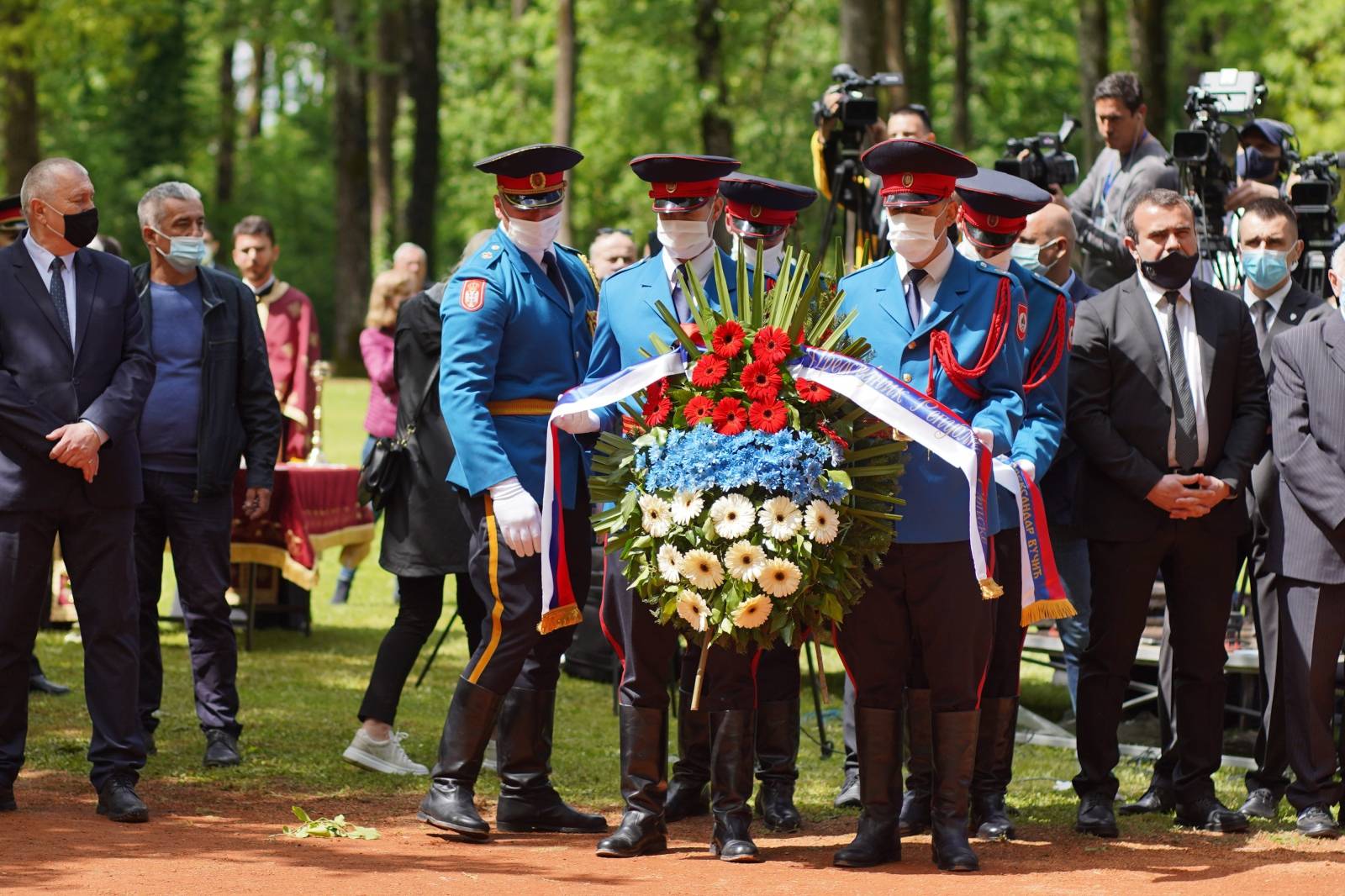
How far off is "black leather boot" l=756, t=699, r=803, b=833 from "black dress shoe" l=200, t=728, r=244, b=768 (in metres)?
2.32

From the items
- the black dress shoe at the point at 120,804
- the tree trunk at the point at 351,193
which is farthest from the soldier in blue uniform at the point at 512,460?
the tree trunk at the point at 351,193

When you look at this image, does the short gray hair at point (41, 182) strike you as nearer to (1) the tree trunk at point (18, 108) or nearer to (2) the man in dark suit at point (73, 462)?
(2) the man in dark suit at point (73, 462)

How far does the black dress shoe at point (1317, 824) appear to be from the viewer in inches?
267

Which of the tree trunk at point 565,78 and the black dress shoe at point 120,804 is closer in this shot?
the black dress shoe at point 120,804

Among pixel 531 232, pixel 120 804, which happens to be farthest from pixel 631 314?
pixel 120 804

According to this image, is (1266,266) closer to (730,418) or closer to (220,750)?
(730,418)

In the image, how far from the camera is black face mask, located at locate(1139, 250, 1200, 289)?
685cm

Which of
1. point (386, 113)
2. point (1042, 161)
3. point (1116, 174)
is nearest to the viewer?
point (1042, 161)

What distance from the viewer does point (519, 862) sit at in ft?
20.2

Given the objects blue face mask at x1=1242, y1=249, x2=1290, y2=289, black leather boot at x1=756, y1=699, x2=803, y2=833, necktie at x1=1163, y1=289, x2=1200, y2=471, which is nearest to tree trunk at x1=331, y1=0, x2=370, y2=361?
blue face mask at x1=1242, y1=249, x2=1290, y2=289

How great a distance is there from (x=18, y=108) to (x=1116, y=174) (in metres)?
17.0

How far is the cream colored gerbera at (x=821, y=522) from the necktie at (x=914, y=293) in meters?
0.88

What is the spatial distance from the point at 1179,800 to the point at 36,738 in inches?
190

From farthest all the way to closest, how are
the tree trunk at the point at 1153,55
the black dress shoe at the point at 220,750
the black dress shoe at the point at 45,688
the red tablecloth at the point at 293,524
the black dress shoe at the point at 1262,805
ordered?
the tree trunk at the point at 1153,55 → the red tablecloth at the point at 293,524 → the black dress shoe at the point at 45,688 → the black dress shoe at the point at 220,750 → the black dress shoe at the point at 1262,805
